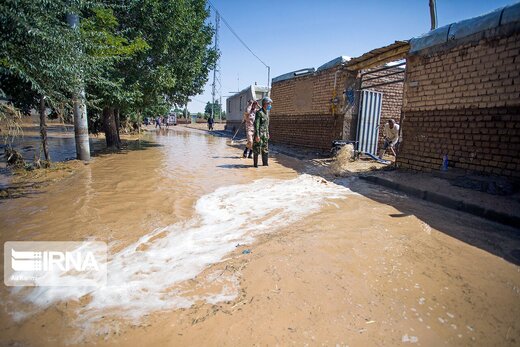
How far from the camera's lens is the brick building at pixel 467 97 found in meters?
4.62

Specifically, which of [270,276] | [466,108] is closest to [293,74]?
[466,108]

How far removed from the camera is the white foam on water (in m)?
2.17

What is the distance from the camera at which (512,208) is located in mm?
3900

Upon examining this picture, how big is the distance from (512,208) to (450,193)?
34.3 inches

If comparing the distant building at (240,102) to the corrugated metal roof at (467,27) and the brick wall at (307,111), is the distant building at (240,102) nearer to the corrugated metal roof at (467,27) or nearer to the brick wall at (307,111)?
the brick wall at (307,111)

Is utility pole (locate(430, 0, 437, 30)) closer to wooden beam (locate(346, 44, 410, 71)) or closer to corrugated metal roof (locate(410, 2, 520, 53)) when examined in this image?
wooden beam (locate(346, 44, 410, 71))

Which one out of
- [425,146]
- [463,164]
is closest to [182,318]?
[463,164]

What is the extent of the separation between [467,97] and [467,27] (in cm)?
138

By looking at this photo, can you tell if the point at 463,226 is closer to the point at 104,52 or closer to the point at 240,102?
the point at 104,52

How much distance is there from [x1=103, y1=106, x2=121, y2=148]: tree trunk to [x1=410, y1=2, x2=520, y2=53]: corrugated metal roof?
1131 cm

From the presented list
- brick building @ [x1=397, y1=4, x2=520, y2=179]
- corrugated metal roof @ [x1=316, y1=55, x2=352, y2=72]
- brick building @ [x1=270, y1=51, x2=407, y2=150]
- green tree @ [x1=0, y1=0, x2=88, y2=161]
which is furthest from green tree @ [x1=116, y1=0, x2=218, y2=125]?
brick building @ [x1=397, y1=4, x2=520, y2=179]

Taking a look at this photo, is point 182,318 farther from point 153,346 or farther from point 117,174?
point 117,174

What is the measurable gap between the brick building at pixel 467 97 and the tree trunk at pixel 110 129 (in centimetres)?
1119

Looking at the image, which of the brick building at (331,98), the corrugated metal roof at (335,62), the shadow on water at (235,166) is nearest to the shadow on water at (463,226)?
the shadow on water at (235,166)
